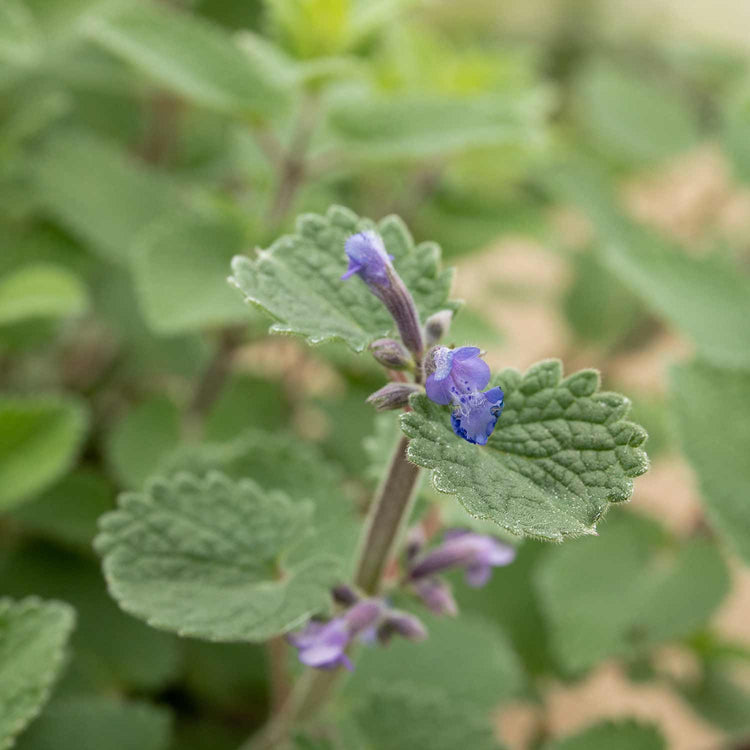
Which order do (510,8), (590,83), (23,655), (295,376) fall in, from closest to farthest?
(23,655), (295,376), (590,83), (510,8)

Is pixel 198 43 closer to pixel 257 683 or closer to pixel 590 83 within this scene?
pixel 257 683

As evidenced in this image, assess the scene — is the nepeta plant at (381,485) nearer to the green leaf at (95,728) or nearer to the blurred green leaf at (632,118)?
the green leaf at (95,728)

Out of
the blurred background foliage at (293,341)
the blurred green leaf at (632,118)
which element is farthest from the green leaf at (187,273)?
the blurred green leaf at (632,118)

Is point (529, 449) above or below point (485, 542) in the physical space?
above

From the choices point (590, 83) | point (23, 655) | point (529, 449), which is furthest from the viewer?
point (590, 83)

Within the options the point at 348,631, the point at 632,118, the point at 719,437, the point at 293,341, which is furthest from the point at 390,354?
the point at 632,118

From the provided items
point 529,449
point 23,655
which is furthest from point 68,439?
point 529,449
